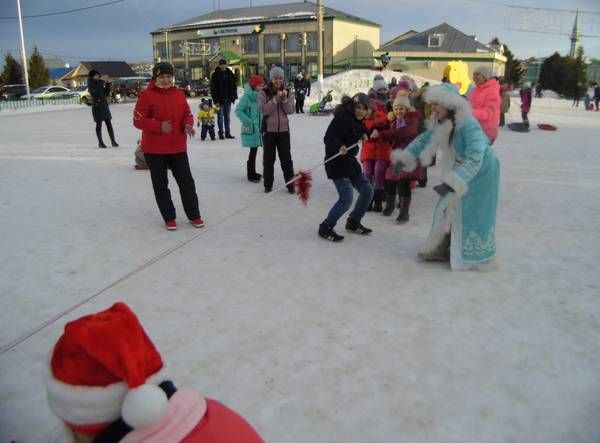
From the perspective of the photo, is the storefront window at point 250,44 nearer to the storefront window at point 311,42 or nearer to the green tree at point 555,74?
the storefront window at point 311,42

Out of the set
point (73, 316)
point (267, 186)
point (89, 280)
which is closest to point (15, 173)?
point (267, 186)

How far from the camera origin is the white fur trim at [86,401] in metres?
1.21

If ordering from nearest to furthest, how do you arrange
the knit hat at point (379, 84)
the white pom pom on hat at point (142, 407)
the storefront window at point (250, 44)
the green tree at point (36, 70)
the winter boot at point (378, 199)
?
the white pom pom on hat at point (142, 407), the winter boot at point (378, 199), the knit hat at point (379, 84), the green tree at point (36, 70), the storefront window at point (250, 44)

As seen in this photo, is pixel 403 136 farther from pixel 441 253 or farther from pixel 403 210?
pixel 441 253

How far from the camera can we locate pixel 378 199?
20.0 ft

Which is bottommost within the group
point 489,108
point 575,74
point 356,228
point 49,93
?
point 356,228

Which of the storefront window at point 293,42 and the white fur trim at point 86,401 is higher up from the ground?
the storefront window at point 293,42

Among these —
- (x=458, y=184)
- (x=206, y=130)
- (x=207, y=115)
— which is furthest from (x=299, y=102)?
(x=458, y=184)

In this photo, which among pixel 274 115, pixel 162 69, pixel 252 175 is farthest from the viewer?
pixel 252 175

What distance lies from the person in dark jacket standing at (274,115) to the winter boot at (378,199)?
1.46 metres

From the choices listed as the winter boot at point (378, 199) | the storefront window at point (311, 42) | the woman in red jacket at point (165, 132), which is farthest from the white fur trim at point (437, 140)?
the storefront window at point (311, 42)

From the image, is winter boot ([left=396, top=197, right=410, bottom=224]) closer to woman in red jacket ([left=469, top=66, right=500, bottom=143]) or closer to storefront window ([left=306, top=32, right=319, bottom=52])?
woman in red jacket ([left=469, top=66, right=500, bottom=143])

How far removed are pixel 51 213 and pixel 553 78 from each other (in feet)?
214

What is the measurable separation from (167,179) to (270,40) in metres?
53.2
